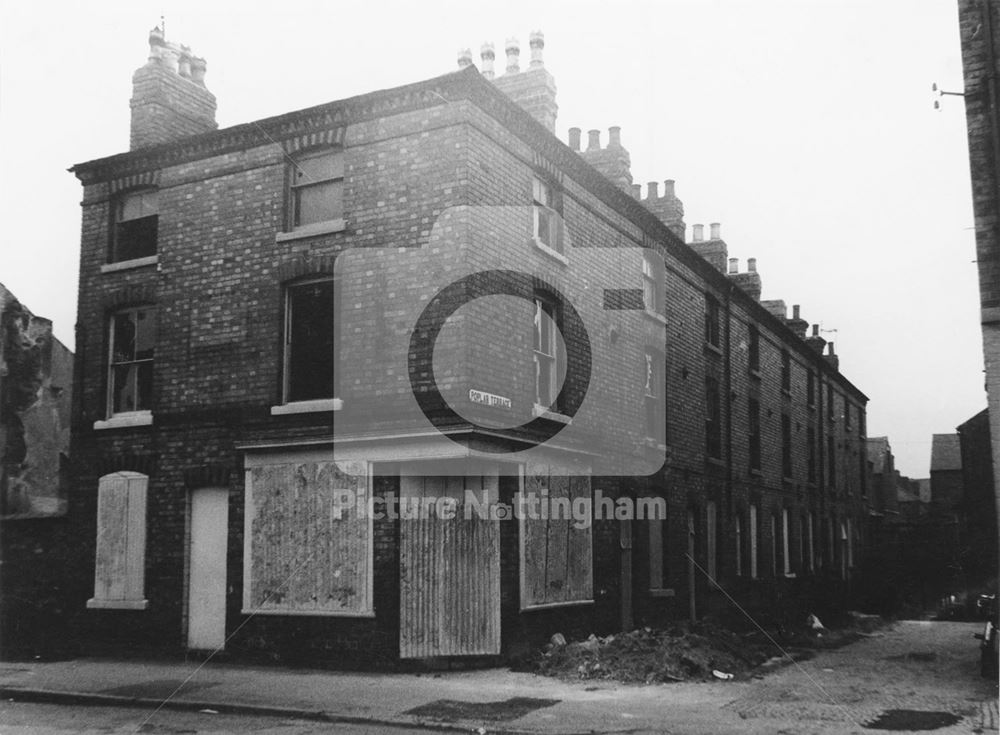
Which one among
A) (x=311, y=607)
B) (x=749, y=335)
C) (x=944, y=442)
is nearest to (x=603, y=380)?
(x=311, y=607)

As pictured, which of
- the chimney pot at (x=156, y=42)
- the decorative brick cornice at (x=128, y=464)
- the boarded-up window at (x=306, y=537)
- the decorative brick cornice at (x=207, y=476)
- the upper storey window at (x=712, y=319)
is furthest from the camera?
the upper storey window at (x=712, y=319)

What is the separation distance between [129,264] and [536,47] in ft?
26.4

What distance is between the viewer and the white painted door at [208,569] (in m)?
15.1

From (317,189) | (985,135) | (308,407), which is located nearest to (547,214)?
(317,189)

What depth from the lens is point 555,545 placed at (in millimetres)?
15586

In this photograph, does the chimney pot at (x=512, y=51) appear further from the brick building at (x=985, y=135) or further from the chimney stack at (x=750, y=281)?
the chimney stack at (x=750, y=281)

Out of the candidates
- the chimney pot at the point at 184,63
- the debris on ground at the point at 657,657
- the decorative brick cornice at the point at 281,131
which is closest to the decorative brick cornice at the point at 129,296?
the decorative brick cornice at the point at 281,131

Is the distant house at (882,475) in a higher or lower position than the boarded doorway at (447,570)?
higher

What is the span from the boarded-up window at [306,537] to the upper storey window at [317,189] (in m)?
3.73

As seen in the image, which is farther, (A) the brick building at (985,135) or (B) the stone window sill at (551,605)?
(B) the stone window sill at (551,605)

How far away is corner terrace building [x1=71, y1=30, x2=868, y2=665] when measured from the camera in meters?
13.7

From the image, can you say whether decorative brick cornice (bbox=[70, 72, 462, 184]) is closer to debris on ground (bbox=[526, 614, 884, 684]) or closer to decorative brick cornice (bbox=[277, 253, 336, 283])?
decorative brick cornice (bbox=[277, 253, 336, 283])

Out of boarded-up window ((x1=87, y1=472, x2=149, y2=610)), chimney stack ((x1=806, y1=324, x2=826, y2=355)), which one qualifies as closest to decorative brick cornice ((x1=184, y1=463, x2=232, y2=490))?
boarded-up window ((x1=87, y1=472, x2=149, y2=610))

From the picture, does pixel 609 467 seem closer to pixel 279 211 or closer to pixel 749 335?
pixel 279 211
